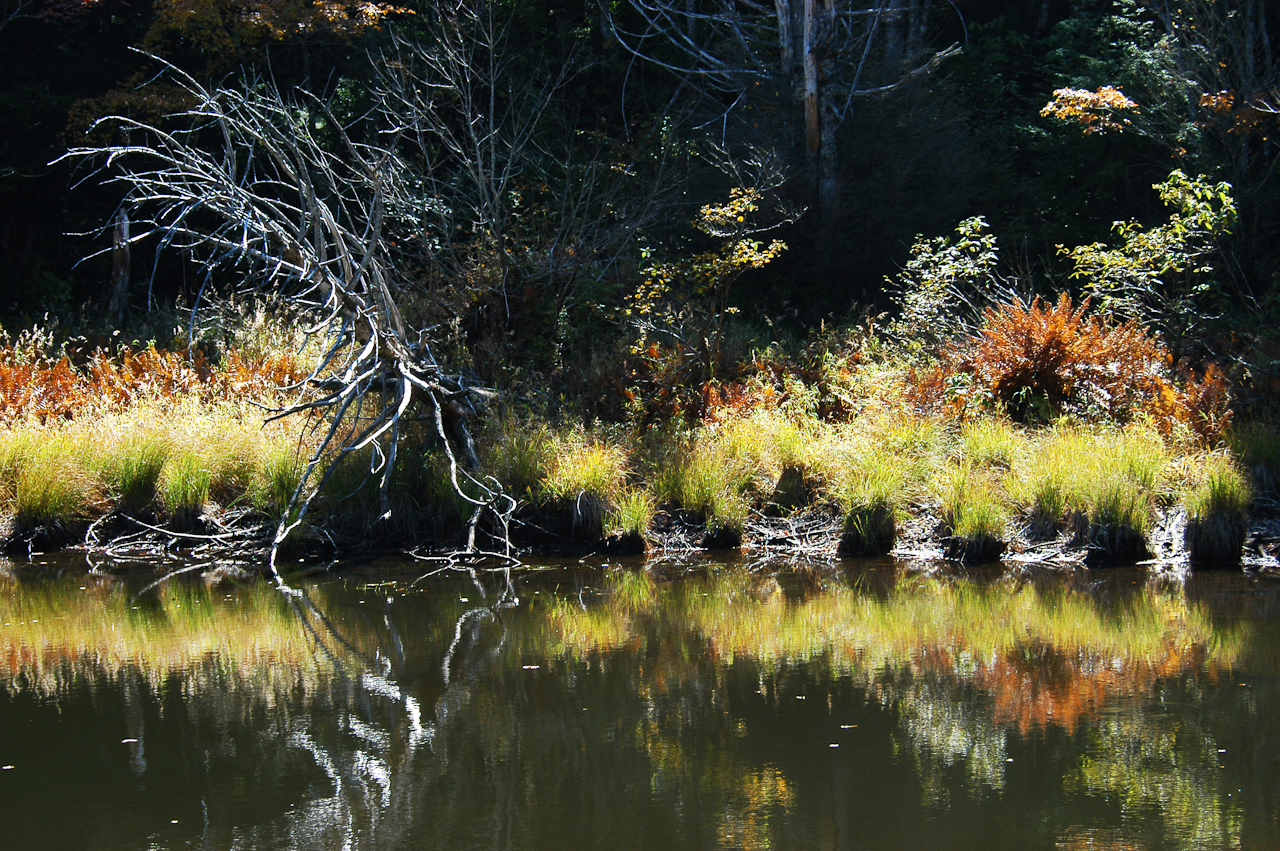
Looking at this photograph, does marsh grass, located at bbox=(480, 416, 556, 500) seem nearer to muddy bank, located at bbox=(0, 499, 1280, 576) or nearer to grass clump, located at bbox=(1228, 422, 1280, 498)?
muddy bank, located at bbox=(0, 499, 1280, 576)

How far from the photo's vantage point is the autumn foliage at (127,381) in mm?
11211

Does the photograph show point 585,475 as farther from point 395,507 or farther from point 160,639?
point 160,639

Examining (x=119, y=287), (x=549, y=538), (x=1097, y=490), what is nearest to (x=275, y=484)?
(x=549, y=538)

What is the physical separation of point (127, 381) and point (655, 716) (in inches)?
342

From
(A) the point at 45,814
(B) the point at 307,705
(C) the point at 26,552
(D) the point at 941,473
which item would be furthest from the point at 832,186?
(A) the point at 45,814

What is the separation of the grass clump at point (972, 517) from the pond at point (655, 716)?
57cm

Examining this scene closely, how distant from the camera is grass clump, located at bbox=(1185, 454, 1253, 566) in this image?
799cm

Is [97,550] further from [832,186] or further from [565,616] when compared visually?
[832,186]

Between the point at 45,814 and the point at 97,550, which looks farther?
the point at 97,550

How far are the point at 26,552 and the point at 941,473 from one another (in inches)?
303

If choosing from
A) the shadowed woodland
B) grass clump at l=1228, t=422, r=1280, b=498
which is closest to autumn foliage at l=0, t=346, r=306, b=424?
the shadowed woodland

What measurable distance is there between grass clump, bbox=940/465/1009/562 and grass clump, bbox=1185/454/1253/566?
4.24 feet

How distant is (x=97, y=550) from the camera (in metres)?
9.53

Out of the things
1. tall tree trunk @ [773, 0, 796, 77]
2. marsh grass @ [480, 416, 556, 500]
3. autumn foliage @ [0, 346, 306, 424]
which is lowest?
marsh grass @ [480, 416, 556, 500]
